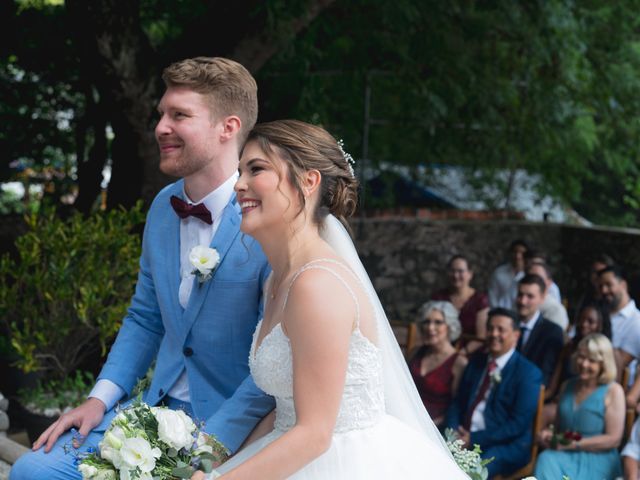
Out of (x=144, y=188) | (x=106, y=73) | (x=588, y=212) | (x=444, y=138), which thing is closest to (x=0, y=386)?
(x=144, y=188)

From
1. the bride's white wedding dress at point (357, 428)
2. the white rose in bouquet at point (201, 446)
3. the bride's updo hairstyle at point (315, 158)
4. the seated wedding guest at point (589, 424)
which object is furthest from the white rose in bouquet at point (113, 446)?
the seated wedding guest at point (589, 424)

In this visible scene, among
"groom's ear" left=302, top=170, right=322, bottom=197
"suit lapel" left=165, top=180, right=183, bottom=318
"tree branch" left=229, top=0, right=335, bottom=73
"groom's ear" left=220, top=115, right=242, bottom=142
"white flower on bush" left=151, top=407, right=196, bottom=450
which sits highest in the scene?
"tree branch" left=229, top=0, right=335, bottom=73

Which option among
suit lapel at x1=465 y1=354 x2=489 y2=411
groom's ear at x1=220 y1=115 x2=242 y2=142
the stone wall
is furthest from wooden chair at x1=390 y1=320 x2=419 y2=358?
groom's ear at x1=220 y1=115 x2=242 y2=142

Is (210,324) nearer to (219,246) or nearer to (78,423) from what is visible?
(219,246)

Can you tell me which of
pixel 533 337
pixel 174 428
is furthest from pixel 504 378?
pixel 174 428

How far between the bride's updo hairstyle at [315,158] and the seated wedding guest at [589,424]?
2961mm

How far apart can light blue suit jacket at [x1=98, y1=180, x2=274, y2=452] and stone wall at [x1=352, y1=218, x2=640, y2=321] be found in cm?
679

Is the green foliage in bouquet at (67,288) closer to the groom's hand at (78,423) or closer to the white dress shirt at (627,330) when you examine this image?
the groom's hand at (78,423)

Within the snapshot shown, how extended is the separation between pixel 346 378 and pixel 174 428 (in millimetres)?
449

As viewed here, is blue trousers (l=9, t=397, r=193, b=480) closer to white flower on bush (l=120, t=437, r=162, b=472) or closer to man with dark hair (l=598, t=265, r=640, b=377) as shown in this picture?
white flower on bush (l=120, t=437, r=162, b=472)

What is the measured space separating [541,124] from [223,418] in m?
8.68

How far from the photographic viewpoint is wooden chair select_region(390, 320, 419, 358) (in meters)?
6.38

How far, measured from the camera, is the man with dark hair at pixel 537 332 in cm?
622

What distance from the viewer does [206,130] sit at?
2.60 meters
